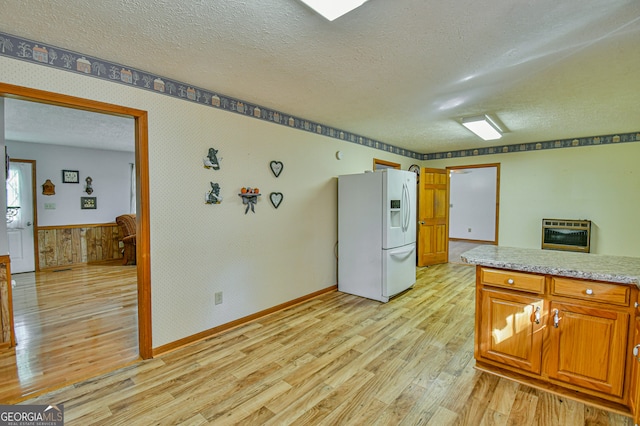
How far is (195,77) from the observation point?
2482mm

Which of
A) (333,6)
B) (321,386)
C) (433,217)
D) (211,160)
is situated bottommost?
(321,386)

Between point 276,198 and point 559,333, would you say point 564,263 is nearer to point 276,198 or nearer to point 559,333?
point 559,333

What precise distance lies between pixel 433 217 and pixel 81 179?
24.8 ft

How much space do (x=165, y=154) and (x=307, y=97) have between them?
1500 mm

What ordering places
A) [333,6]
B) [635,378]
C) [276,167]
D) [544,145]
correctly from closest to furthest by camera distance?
[333,6] < [635,378] < [276,167] < [544,145]

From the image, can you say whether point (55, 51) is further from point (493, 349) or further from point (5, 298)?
point (493, 349)

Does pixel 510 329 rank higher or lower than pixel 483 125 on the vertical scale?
lower

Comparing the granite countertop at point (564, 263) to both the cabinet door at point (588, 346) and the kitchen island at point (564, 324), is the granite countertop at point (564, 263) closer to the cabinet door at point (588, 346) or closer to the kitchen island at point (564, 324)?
the kitchen island at point (564, 324)

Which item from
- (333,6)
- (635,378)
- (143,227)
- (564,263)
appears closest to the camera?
(333,6)

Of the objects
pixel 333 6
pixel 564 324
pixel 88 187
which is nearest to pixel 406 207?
pixel 564 324

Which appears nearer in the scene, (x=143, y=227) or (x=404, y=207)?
(x=143, y=227)

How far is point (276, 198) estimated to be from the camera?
343 centimetres

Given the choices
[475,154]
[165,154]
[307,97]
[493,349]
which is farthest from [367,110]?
[475,154]

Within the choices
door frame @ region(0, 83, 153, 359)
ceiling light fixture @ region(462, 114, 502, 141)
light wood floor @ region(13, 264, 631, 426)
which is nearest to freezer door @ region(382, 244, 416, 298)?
light wood floor @ region(13, 264, 631, 426)
